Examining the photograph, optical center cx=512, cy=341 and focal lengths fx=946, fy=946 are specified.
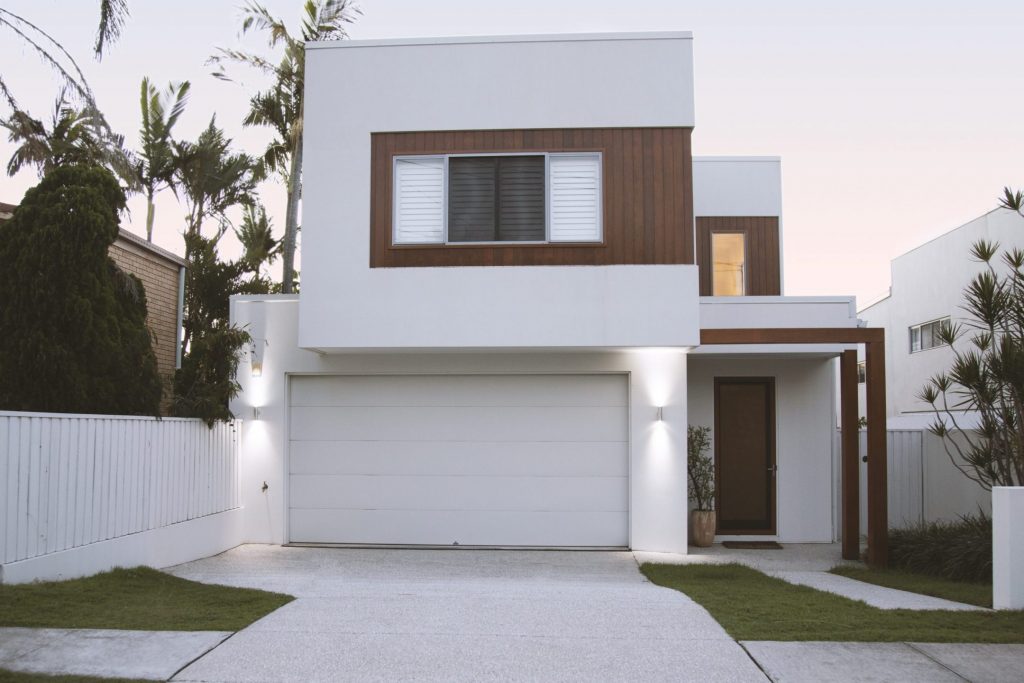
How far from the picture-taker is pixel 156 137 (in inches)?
971

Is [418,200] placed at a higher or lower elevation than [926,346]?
higher

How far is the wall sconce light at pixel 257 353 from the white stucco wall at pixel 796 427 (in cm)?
629

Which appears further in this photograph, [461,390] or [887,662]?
[461,390]

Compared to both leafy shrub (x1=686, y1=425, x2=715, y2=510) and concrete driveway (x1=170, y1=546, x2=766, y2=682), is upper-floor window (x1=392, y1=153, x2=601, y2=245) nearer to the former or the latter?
leafy shrub (x1=686, y1=425, x2=715, y2=510)

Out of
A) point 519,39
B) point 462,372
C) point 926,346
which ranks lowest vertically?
point 462,372

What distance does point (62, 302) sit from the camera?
10031mm

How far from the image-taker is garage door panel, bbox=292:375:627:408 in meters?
12.6

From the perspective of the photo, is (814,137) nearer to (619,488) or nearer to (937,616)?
(619,488)

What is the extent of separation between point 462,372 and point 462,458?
1.15 meters

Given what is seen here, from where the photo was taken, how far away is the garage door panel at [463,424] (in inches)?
494

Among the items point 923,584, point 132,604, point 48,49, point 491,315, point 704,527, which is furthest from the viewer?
point 704,527

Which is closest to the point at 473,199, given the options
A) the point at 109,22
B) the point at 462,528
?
the point at 462,528

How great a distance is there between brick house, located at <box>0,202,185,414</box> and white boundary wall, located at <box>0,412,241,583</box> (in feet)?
12.4

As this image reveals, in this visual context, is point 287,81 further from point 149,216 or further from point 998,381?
point 998,381
